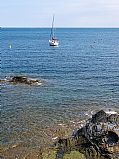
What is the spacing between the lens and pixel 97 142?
1244 inches

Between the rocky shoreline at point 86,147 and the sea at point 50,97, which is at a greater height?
the rocky shoreline at point 86,147

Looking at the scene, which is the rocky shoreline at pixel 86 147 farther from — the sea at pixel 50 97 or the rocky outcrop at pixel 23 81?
the rocky outcrop at pixel 23 81

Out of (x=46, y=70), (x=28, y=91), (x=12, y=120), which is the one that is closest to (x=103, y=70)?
(x=46, y=70)

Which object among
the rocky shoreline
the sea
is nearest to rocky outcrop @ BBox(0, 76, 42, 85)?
the sea

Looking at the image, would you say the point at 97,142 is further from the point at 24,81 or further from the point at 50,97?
the point at 24,81

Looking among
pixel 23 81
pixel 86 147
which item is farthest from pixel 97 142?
pixel 23 81

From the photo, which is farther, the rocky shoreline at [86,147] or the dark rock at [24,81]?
the dark rock at [24,81]

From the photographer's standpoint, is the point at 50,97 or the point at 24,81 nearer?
the point at 50,97

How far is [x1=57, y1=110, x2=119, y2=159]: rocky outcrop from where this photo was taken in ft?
100

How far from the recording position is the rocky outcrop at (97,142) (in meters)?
30.6

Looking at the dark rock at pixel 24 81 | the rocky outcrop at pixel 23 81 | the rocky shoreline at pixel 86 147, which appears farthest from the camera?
the rocky outcrop at pixel 23 81

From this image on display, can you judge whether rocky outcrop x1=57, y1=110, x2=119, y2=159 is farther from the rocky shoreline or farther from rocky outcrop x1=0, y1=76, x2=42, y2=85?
rocky outcrop x1=0, y1=76, x2=42, y2=85

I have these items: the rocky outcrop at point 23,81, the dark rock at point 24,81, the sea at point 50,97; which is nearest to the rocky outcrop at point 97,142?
the sea at point 50,97

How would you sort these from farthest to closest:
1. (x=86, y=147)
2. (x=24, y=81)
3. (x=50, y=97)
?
(x=24, y=81) < (x=50, y=97) < (x=86, y=147)
